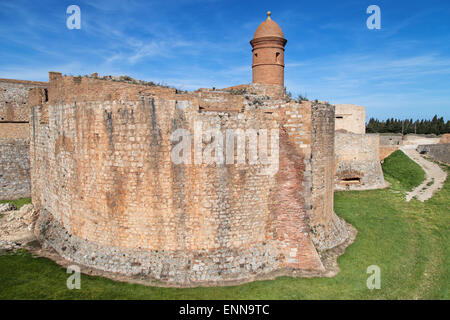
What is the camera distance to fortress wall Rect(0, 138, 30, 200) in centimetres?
1811

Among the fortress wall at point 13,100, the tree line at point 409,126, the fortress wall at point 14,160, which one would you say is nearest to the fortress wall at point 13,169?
the fortress wall at point 14,160

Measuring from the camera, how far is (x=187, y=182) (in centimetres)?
874

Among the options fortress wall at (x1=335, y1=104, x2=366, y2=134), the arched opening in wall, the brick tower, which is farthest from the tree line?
the brick tower

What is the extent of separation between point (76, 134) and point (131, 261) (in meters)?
4.45

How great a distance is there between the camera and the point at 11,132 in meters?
19.4

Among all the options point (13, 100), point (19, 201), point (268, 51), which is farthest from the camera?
point (13, 100)

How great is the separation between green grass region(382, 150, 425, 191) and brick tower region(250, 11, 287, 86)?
13389mm

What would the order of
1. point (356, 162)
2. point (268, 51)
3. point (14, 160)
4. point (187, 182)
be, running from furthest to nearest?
point (356, 162)
point (14, 160)
point (268, 51)
point (187, 182)

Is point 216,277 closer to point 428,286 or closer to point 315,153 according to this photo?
point 315,153

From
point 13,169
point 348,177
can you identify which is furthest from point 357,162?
point 13,169

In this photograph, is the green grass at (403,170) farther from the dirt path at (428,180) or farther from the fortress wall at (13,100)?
the fortress wall at (13,100)

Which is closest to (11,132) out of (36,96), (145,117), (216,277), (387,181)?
(36,96)

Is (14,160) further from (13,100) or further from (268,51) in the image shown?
(268,51)

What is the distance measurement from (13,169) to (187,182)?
15.4 meters
